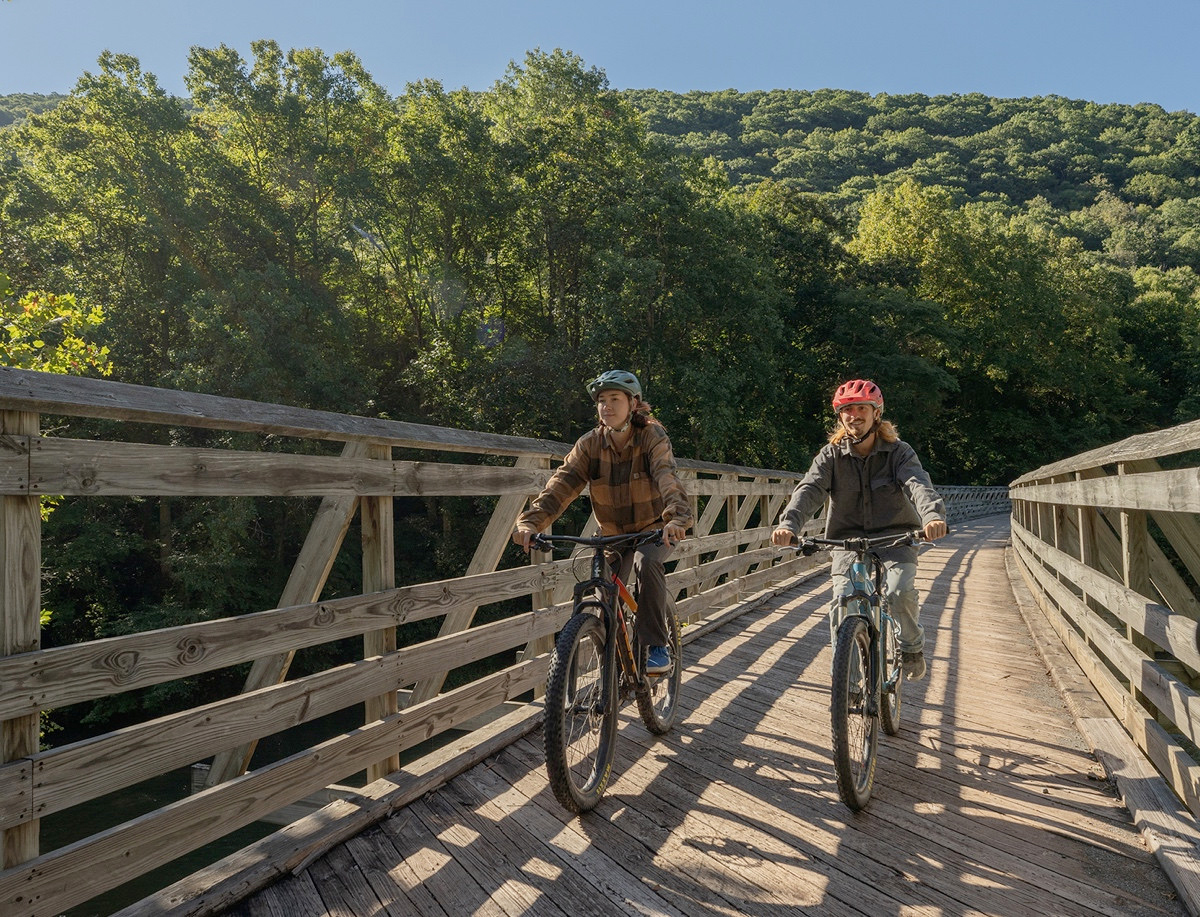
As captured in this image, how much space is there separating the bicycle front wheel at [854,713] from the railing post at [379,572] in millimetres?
1714

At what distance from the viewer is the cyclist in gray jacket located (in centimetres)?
376

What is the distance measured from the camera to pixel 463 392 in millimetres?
24453

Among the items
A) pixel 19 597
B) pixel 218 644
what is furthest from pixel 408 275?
pixel 19 597

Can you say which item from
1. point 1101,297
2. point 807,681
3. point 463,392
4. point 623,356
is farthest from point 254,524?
point 1101,297

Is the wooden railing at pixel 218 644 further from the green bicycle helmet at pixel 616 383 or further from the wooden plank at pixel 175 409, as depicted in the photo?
the green bicycle helmet at pixel 616 383

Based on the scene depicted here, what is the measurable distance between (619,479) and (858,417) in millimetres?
1110

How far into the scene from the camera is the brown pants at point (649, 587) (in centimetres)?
374

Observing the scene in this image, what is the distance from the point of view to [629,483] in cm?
384

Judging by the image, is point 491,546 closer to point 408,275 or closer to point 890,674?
point 890,674

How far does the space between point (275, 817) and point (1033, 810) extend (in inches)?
177

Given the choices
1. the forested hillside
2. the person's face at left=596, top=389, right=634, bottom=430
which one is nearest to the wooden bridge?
the person's face at left=596, top=389, right=634, bottom=430

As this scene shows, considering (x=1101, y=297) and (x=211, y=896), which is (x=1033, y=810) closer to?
Answer: (x=211, y=896)

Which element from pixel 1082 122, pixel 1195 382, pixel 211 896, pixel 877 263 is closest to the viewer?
pixel 211 896

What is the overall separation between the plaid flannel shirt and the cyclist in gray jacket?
1.98 feet
